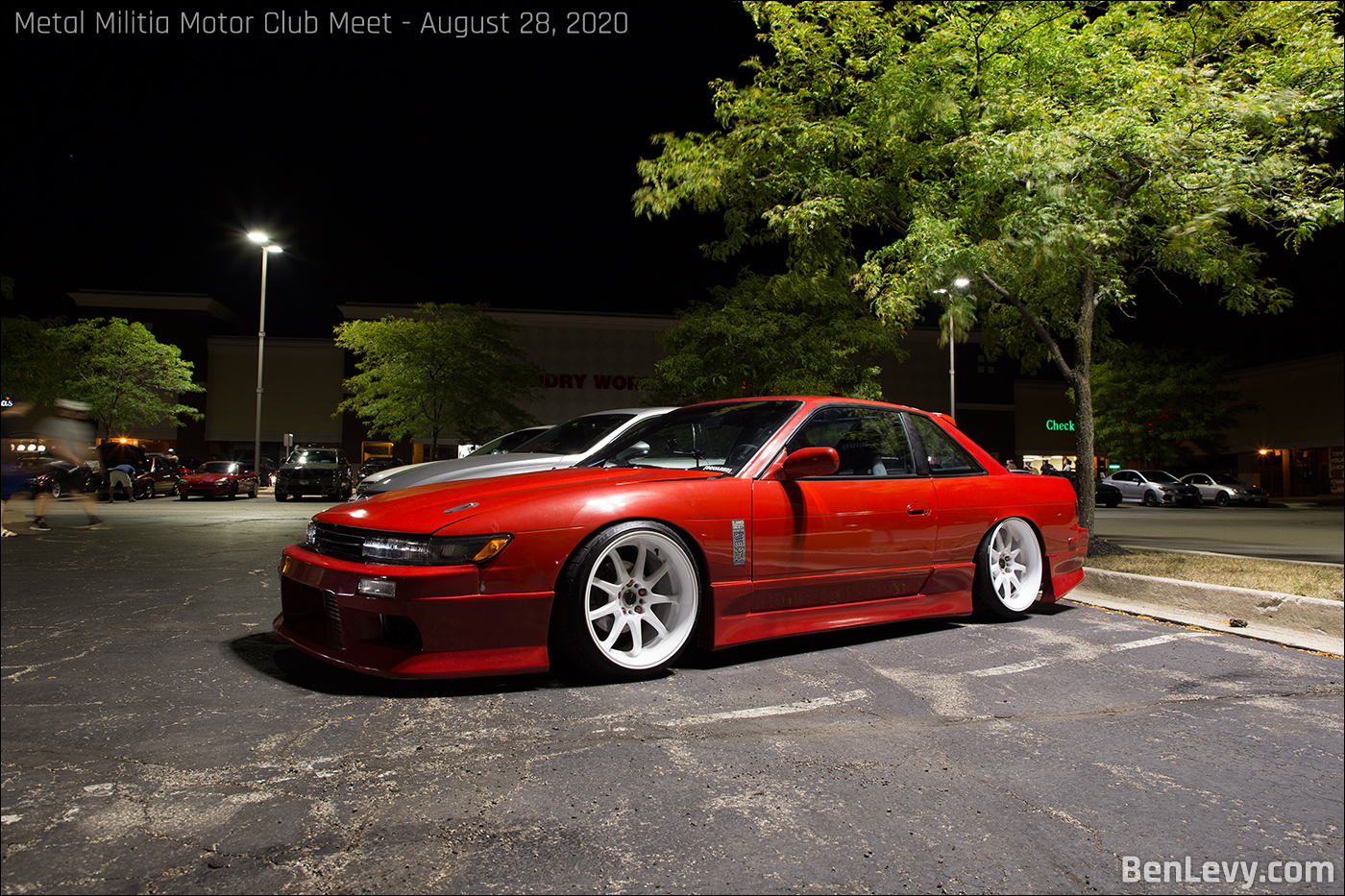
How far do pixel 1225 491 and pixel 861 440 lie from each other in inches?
1128

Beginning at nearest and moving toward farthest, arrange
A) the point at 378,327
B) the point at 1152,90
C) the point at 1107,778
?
the point at 1107,778 → the point at 1152,90 → the point at 378,327

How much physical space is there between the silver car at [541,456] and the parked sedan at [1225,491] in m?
26.5

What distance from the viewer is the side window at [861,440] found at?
4031 millimetres

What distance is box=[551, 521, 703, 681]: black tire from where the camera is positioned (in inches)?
119

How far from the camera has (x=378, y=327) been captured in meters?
28.6

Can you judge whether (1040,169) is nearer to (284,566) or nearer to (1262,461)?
(284,566)

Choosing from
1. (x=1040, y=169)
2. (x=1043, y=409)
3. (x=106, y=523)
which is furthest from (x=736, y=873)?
(x=1043, y=409)

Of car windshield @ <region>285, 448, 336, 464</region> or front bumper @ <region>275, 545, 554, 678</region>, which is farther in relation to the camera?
car windshield @ <region>285, 448, 336, 464</region>

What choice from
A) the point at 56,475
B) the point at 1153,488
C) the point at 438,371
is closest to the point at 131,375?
the point at 438,371

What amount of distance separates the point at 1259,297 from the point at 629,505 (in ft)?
30.5

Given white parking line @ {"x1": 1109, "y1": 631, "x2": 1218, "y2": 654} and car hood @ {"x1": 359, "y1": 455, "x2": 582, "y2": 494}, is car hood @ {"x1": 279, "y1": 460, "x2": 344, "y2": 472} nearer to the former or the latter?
car hood @ {"x1": 359, "y1": 455, "x2": 582, "y2": 494}

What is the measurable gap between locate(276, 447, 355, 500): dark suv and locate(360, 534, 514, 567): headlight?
19600 millimetres

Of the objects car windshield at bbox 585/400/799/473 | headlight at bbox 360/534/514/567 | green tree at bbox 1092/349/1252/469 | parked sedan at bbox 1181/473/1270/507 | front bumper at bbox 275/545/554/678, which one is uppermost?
green tree at bbox 1092/349/1252/469

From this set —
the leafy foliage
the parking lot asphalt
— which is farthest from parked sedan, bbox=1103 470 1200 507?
the leafy foliage
